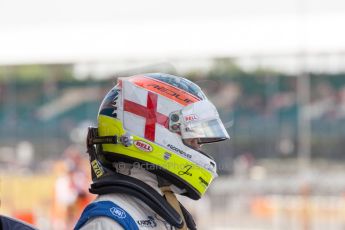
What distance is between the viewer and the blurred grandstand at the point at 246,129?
20500 millimetres

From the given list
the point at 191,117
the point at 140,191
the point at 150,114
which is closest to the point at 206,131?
the point at 191,117

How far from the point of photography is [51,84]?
3175 cm

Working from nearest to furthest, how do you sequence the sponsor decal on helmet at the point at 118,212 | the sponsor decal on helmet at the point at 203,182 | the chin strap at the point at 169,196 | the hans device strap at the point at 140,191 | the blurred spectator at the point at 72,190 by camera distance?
the sponsor decal on helmet at the point at 118,212, the hans device strap at the point at 140,191, the chin strap at the point at 169,196, the sponsor decal on helmet at the point at 203,182, the blurred spectator at the point at 72,190

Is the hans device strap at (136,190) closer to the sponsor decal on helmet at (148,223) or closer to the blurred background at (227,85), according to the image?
the sponsor decal on helmet at (148,223)

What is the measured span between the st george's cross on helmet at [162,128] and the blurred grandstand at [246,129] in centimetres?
1594

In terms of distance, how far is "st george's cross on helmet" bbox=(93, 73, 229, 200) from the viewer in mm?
2953

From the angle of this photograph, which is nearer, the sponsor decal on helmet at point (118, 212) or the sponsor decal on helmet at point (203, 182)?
the sponsor decal on helmet at point (118, 212)

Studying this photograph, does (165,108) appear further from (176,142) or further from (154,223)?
(154,223)

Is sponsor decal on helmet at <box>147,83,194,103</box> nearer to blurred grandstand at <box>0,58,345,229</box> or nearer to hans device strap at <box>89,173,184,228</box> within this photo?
hans device strap at <box>89,173,184,228</box>

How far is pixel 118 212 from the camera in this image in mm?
2705

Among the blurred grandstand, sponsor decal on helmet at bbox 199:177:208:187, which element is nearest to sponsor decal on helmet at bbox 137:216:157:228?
sponsor decal on helmet at bbox 199:177:208:187

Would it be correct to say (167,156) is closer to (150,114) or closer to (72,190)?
(150,114)

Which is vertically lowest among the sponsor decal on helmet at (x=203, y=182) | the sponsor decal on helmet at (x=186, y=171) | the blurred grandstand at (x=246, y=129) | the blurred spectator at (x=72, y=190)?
the sponsor decal on helmet at (x=203, y=182)

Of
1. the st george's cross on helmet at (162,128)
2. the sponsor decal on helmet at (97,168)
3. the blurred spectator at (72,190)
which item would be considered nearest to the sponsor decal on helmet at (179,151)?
the st george's cross on helmet at (162,128)
